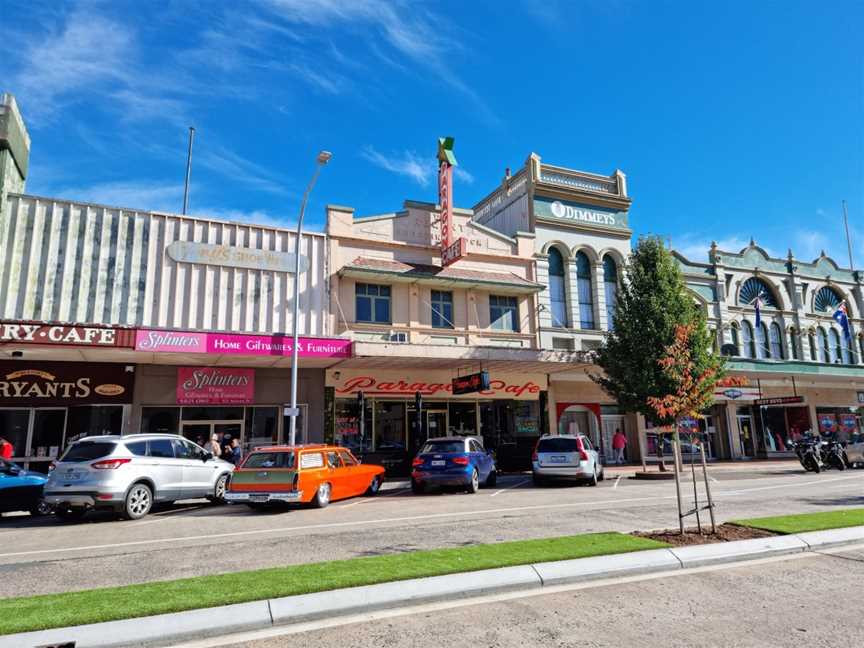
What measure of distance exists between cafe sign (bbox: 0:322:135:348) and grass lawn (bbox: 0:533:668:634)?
41.5ft

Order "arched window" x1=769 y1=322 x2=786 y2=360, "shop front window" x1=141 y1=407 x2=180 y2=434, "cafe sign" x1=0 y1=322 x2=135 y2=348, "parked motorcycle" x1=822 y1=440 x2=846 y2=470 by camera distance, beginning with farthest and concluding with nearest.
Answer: "arched window" x1=769 y1=322 x2=786 y2=360, "parked motorcycle" x1=822 y1=440 x2=846 y2=470, "shop front window" x1=141 y1=407 x2=180 y2=434, "cafe sign" x1=0 y1=322 x2=135 y2=348

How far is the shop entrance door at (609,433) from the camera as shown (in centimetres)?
2878

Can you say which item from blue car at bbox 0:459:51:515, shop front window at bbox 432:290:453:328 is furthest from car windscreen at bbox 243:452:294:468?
shop front window at bbox 432:290:453:328

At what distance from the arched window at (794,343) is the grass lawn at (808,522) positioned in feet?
90.3

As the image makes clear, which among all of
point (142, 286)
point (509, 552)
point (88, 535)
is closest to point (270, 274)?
point (142, 286)

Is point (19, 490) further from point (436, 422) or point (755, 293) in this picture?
point (755, 293)

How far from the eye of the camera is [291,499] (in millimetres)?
12664

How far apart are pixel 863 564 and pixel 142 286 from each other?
2092 cm

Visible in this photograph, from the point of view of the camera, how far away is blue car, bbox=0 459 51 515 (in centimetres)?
1302

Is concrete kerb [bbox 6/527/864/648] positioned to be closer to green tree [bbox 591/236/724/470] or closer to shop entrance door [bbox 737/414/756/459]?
green tree [bbox 591/236/724/470]

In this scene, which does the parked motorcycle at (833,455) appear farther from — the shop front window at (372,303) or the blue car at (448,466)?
the shop front window at (372,303)

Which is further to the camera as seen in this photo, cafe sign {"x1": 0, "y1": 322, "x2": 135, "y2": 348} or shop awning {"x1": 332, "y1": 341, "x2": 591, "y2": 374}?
shop awning {"x1": 332, "y1": 341, "x2": 591, "y2": 374}

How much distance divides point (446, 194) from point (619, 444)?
13.8 meters

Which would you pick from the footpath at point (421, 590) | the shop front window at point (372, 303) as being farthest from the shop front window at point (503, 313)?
the footpath at point (421, 590)
